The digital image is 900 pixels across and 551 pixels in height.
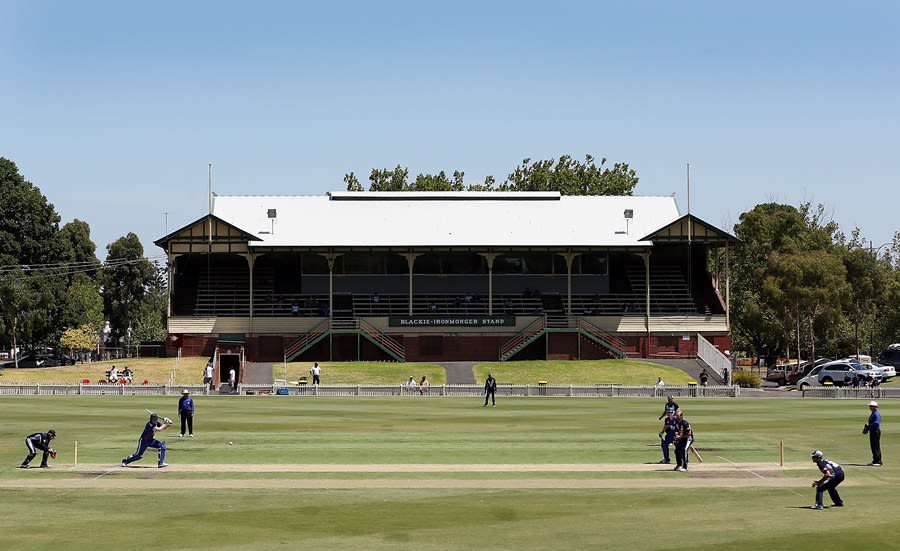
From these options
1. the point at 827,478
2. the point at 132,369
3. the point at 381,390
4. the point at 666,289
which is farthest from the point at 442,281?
the point at 827,478

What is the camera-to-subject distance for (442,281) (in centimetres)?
10138

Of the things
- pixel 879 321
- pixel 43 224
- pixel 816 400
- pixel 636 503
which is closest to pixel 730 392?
pixel 816 400

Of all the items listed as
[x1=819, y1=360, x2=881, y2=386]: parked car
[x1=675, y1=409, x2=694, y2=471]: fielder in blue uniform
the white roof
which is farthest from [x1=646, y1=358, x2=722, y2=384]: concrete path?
[x1=675, y1=409, x2=694, y2=471]: fielder in blue uniform

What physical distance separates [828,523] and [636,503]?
4.61 m

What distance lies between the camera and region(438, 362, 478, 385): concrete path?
8544cm

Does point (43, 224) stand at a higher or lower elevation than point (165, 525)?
higher

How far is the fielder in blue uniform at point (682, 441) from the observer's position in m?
35.5

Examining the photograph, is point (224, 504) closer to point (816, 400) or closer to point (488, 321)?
point (816, 400)

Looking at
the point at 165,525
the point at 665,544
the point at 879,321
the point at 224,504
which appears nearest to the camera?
the point at 665,544

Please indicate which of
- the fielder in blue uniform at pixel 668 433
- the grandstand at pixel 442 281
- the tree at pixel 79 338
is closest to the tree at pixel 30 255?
the tree at pixel 79 338

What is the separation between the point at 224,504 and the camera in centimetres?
2956

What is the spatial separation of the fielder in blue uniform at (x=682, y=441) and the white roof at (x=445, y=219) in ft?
200

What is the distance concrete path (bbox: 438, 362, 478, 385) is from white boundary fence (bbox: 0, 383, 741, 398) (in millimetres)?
10619

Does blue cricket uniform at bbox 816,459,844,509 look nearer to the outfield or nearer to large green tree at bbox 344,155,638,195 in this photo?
the outfield
